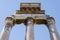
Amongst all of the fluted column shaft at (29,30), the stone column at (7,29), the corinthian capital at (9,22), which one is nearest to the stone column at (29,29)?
the fluted column shaft at (29,30)

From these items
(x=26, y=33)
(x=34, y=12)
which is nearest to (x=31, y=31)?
(x=26, y=33)

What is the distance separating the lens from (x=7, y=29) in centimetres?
1719

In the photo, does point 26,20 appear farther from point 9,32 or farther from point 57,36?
point 57,36

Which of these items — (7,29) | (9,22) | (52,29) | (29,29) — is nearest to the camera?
(7,29)

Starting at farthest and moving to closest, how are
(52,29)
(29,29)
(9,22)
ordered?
1. (9,22)
2. (52,29)
3. (29,29)

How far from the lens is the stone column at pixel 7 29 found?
16.1 meters

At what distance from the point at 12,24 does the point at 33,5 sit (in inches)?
135

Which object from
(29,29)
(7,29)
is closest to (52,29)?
Result: (29,29)

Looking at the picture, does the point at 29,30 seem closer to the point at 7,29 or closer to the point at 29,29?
the point at 29,29

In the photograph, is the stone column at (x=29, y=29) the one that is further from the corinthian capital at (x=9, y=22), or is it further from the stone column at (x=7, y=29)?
the stone column at (x=7, y=29)

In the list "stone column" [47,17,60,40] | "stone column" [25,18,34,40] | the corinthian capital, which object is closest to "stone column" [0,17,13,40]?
the corinthian capital

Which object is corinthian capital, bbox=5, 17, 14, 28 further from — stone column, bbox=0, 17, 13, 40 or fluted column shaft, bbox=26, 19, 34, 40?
fluted column shaft, bbox=26, 19, 34, 40

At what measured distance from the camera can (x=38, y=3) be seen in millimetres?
20547

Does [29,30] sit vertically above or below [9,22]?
below
